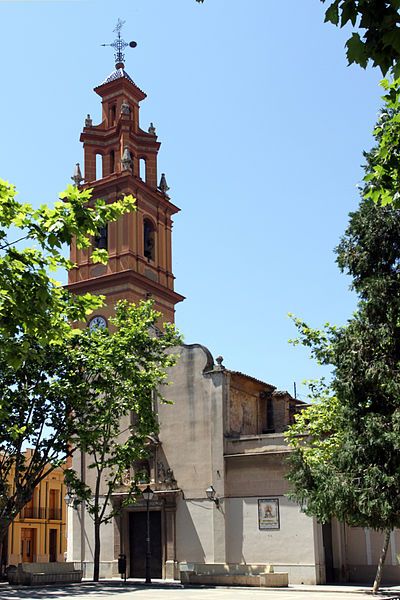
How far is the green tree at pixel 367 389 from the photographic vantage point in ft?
51.3

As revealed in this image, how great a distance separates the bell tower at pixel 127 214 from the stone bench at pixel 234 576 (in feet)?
54.4

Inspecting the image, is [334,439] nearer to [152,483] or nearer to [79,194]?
[152,483]

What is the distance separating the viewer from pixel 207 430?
33.3m

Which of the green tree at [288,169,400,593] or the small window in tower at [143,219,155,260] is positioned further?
the small window in tower at [143,219,155,260]

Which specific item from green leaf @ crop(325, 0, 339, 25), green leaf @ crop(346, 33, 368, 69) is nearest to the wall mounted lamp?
green leaf @ crop(346, 33, 368, 69)

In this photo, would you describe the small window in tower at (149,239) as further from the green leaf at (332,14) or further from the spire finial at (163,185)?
the green leaf at (332,14)

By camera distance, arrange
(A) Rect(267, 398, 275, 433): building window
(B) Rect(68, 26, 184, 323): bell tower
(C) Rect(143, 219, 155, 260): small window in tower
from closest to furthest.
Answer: (A) Rect(267, 398, 275, 433): building window
(B) Rect(68, 26, 184, 323): bell tower
(C) Rect(143, 219, 155, 260): small window in tower

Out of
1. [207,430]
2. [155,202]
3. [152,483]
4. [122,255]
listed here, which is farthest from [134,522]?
[155,202]

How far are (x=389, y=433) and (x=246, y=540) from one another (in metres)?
17.2

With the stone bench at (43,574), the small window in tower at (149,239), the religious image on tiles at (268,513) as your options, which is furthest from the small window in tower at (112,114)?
the stone bench at (43,574)

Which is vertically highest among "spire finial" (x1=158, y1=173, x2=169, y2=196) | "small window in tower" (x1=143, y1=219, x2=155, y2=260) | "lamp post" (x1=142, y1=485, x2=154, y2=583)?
"spire finial" (x1=158, y1=173, x2=169, y2=196)

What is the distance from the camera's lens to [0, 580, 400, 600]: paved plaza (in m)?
22.6

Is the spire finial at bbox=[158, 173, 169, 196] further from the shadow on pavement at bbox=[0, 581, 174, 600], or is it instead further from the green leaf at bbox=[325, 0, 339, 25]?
the green leaf at bbox=[325, 0, 339, 25]

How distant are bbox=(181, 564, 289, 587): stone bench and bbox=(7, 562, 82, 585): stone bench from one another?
4.58 metres
